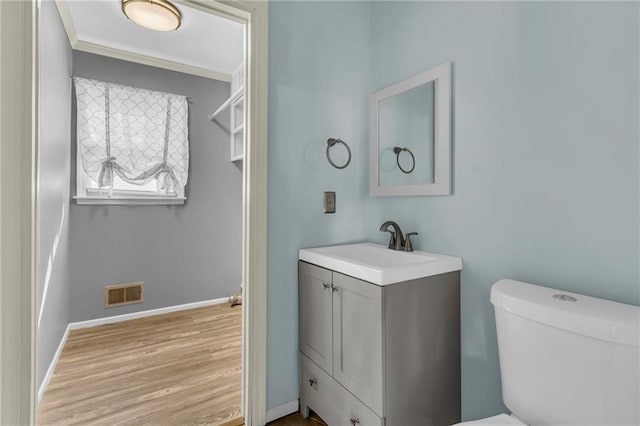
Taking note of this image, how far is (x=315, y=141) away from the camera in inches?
66.5

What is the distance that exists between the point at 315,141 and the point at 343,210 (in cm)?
41

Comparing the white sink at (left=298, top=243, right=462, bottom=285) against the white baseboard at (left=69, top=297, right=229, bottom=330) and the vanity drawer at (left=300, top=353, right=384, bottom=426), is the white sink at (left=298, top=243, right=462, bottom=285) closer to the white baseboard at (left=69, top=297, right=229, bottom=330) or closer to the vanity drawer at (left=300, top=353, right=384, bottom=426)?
the vanity drawer at (left=300, top=353, right=384, bottom=426)

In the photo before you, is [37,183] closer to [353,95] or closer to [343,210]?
[343,210]

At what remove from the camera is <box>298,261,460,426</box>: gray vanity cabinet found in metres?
1.16

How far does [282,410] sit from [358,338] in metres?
0.69

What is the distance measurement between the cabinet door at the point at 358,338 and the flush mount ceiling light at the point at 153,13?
2087 mm

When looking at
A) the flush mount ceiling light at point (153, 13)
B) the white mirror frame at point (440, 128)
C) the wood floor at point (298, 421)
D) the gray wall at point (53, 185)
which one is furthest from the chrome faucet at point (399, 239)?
the flush mount ceiling light at point (153, 13)

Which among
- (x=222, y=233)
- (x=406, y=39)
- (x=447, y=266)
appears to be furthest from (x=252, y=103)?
(x=222, y=233)

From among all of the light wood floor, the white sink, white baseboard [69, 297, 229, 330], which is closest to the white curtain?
white baseboard [69, 297, 229, 330]

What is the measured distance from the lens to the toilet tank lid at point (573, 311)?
2.49 ft

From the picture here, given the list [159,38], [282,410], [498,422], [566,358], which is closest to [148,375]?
[282,410]

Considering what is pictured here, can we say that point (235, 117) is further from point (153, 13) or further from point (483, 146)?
point (483, 146)

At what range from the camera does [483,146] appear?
1.29 meters

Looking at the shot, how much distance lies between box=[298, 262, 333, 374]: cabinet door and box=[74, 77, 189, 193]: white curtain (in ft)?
6.65
